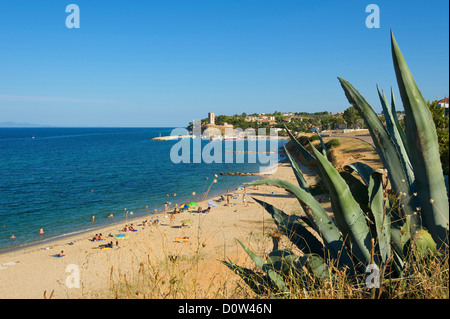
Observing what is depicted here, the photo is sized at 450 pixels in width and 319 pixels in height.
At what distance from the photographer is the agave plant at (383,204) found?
6.57ft

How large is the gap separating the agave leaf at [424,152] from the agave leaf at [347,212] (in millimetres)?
432

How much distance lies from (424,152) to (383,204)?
452 millimetres

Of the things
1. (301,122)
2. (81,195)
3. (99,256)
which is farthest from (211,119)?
(99,256)

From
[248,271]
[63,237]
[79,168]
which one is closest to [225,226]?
[63,237]

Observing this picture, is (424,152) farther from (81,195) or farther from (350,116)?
(350,116)

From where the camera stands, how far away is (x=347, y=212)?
6.93 feet

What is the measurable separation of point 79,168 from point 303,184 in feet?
170

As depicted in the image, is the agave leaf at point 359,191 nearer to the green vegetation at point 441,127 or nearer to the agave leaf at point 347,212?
the agave leaf at point 347,212

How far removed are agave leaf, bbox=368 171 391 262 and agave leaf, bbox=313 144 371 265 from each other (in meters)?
0.08

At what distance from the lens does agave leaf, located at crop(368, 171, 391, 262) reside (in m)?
2.11
